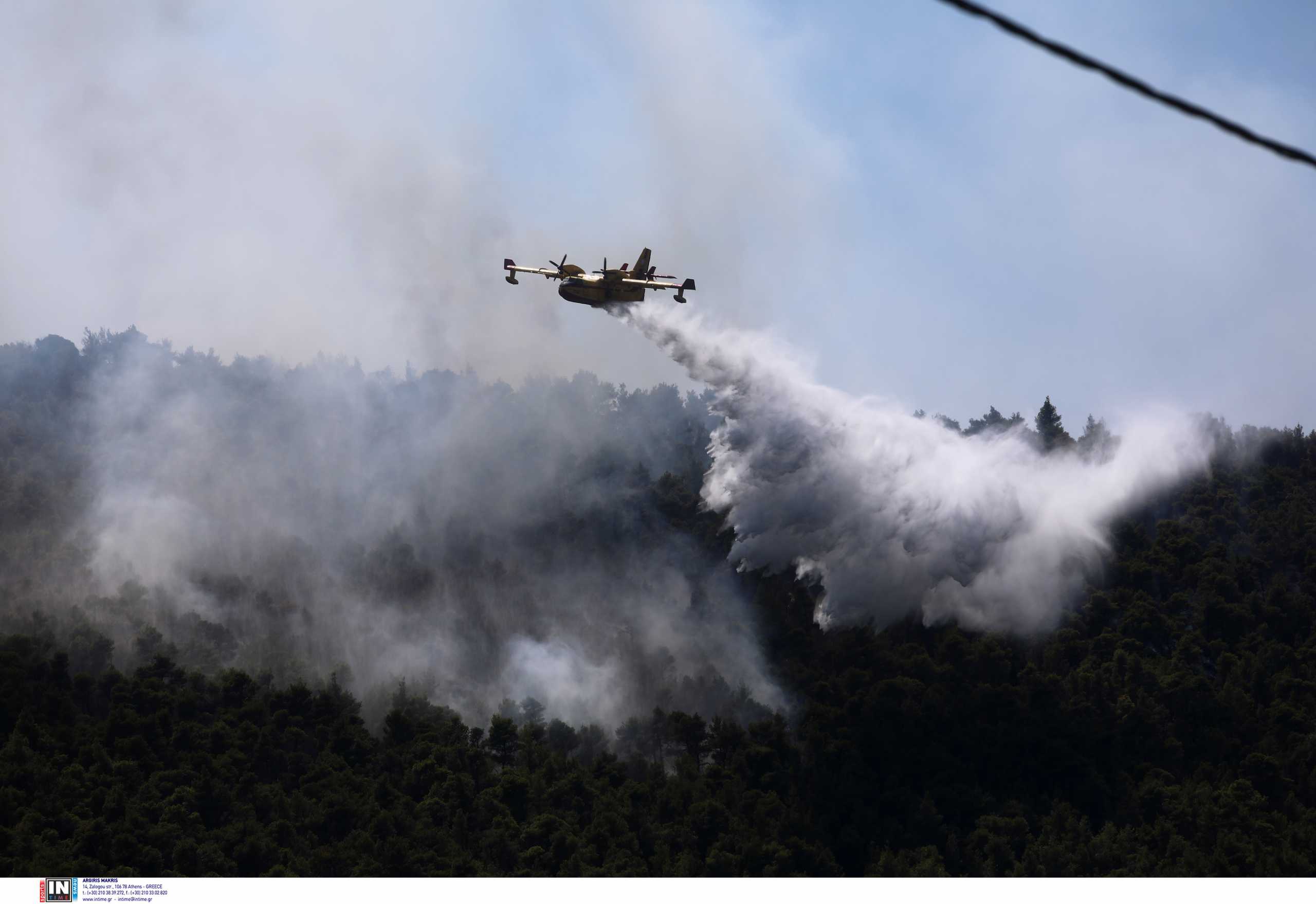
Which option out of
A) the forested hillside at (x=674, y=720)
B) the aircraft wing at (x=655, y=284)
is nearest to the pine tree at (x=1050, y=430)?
the forested hillside at (x=674, y=720)

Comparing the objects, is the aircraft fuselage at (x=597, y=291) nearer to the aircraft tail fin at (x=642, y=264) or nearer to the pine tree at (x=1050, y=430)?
the aircraft tail fin at (x=642, y=264)

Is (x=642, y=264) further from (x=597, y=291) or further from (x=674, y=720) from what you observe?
(x=674, y=720)

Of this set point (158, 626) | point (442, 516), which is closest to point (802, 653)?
point (442, 516)

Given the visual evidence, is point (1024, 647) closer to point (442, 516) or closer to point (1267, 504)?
point (1267, 504)

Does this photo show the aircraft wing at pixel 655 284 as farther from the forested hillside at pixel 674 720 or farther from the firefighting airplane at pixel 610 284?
the forested hillside at pixel 674 720

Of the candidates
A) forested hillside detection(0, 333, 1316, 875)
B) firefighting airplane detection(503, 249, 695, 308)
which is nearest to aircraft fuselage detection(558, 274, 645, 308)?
firefighting airplane detection(503, 249, 695, 308)

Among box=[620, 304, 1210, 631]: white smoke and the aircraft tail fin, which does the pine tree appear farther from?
the aircraft tail fin

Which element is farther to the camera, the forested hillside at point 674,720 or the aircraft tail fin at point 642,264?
the forested hillside at point 674,720
